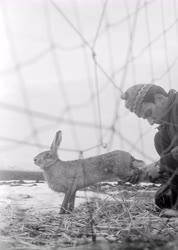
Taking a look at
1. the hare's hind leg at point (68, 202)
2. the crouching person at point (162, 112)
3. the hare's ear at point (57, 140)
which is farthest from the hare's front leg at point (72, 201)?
the crouching person at point (162, 112)

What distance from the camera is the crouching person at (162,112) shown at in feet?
8.13

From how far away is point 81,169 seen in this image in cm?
353

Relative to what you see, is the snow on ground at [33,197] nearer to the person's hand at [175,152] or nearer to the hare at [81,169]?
the hare at [81,169]

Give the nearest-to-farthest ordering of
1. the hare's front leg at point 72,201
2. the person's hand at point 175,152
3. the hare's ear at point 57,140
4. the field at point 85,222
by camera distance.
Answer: the field at point 85,222 < the person's hand at point 175,152 < the hare's front leg at point 72,201 < the hare's ear at point 57,140

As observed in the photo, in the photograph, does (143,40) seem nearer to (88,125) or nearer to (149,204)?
(149,204)

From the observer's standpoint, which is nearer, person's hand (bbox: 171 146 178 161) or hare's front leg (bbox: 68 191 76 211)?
person's hand (bbox: 171 146 178 161)

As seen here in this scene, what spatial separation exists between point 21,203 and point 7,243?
3.74ft

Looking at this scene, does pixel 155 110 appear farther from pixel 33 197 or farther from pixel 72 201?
pixel 33 197

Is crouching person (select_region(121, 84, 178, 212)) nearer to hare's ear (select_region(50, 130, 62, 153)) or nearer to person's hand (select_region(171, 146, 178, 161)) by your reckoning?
person's hand (select_region(171, 146, 178, 161))

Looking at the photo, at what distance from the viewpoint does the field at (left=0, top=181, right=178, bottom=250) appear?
1677 millimetres

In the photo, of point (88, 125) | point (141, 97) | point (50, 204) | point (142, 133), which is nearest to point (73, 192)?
point (50, 204)

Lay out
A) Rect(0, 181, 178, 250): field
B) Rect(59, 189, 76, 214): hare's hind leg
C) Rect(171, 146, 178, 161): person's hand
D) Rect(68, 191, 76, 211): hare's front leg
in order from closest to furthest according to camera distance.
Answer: Rect(0, 181, 178, 250): field < Rect(171, 146, 178, 161): person's hand < Rect(59, 189, 76, 214): hare's hind leg < Rect(68, 191, 76, 211): hare's front leg

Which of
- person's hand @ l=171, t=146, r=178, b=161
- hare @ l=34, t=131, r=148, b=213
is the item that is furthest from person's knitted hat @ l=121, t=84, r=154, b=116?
hare @ l=34, t=131, r=148, b=213

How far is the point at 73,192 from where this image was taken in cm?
319
